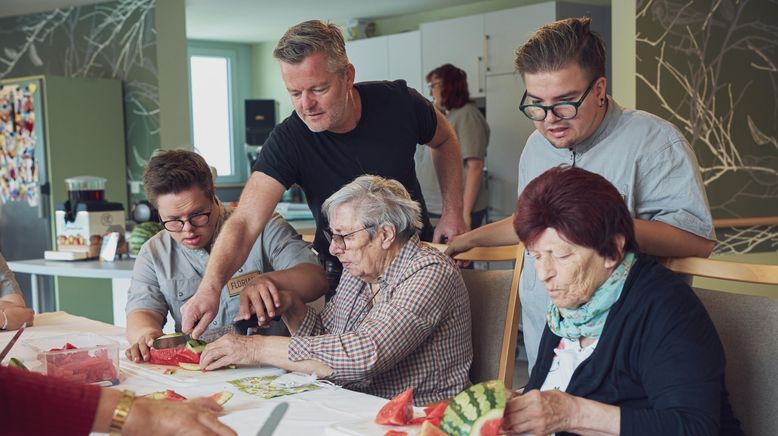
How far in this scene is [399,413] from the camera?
1.57m

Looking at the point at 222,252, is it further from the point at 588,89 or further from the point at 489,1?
the point at 489,1

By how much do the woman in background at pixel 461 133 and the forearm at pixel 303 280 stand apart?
2707mm

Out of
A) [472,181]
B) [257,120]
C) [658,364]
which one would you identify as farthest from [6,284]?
[257,120]

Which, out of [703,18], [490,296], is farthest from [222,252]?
[703,18]

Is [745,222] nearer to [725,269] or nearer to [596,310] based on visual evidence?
[725,269]

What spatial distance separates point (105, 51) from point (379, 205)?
6161 mm

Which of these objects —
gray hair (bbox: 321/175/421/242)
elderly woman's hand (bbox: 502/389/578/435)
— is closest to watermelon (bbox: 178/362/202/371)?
gray hair (bbox: 321/175/421/242)

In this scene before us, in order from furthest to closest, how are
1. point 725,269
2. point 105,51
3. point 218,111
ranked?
point 218,111
point 105,51
point 725,269

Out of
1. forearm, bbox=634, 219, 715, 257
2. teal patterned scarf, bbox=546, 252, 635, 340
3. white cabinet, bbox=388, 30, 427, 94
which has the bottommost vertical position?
teal patterned scarf, bbox=546, 252, 635, 340

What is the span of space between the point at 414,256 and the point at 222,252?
566 mm

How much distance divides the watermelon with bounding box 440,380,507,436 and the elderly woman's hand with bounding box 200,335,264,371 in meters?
0.74

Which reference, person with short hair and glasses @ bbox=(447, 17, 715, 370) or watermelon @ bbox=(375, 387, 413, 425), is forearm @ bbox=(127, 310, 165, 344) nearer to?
watermelon @ bbox=(375, 387, 413, 425)

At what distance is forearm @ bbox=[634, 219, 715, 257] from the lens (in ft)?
6.22

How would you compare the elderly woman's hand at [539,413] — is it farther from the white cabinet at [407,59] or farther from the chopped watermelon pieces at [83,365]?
the white cabinet at [407,59]
